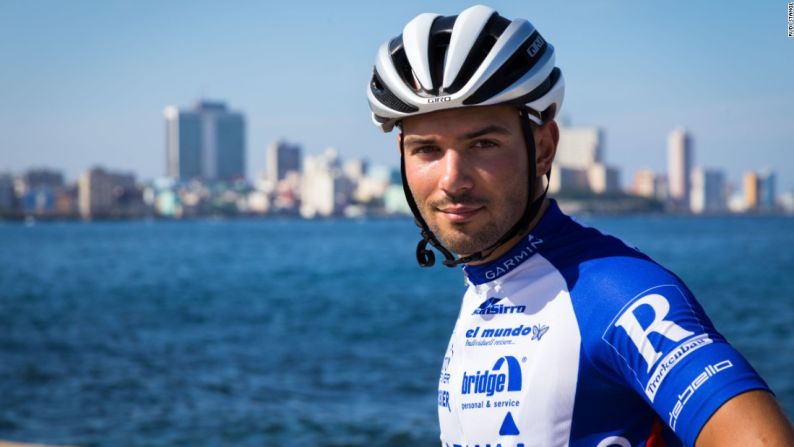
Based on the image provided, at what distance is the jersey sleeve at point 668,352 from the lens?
176 cm

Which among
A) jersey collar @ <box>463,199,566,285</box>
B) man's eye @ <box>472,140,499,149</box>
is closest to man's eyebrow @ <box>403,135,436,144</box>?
man's eye @ <box>472,140,499,149</box>

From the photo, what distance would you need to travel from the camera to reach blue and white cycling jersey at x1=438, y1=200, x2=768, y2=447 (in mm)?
1826

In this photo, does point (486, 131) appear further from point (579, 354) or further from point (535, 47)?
point (579, 354)

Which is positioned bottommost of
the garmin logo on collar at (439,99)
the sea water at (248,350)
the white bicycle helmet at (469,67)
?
the sea water at (248,350)

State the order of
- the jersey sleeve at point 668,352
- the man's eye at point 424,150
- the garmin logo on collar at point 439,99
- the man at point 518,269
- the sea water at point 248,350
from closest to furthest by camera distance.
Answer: the jersey sleeve at point 668,352, the man at point 518,269, the garmin logo on collar at point 439,99, the man's eye at point 424,150, the sea water at point 248,350

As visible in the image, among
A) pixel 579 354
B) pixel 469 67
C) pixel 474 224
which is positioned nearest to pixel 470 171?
pixel 474 224

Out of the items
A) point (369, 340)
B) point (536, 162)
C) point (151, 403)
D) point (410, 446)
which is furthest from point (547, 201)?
point (369, 340)

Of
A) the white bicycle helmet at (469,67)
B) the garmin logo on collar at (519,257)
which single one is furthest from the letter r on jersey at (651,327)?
the white bicycle helmet at (469,67)

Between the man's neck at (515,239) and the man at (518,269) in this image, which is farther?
the man's neck at (515,239)

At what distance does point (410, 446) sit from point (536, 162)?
1204cm

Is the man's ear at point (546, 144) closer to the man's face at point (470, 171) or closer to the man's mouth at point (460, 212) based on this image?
the man's face at point (470, 171)

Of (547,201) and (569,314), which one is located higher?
(547,201)

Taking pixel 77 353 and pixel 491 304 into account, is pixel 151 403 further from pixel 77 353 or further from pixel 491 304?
pixel 491 304

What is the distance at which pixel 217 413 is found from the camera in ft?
53.9
